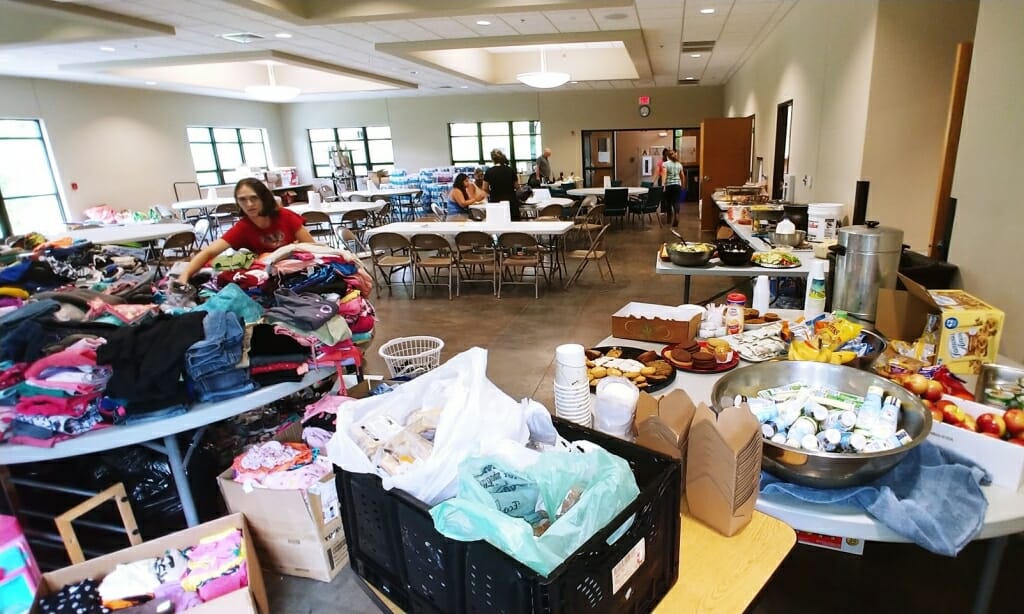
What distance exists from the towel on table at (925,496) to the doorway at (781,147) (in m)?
5.41

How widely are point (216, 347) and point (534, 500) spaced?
4.55 ft

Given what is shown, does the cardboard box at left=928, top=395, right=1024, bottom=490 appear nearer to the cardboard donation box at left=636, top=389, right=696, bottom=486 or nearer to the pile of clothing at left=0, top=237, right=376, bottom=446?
the cardboard donation box at left=636, top=389, right=696, bottom=486

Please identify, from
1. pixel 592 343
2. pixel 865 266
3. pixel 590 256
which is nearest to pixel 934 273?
pixel 865 266

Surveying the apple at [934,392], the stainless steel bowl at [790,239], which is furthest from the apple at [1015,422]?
the stainless steel bowl at [790,239]

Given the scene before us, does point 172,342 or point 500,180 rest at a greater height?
point 500,180

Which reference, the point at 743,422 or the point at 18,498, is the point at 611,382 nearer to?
the point at 743,422

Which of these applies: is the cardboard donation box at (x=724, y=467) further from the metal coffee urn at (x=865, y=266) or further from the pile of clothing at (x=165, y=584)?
the pile of clothing at (x=165, y=584)

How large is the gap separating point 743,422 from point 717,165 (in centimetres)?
896

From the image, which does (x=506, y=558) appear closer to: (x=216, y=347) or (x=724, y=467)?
(x=724, y=467)

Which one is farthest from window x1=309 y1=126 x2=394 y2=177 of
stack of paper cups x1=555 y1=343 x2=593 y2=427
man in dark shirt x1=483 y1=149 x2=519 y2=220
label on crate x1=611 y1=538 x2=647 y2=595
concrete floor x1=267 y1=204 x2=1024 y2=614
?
label on crate x1=611 y1=538 x2=647 y2=595

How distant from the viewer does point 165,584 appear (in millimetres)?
1759

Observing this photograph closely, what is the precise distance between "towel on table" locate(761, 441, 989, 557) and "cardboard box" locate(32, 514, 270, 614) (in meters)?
1.59

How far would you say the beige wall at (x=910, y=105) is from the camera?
11.5 feet

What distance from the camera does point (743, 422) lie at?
1.10 metres
